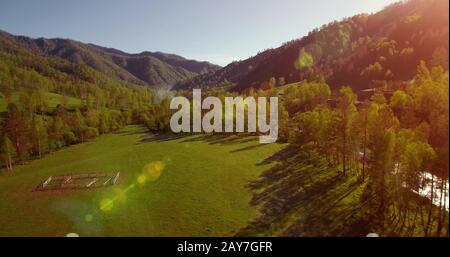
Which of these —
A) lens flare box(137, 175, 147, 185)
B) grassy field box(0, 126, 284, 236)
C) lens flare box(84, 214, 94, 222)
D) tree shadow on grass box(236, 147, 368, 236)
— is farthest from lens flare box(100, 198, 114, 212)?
tree shadow on grass box(236, 147, 368, 236)

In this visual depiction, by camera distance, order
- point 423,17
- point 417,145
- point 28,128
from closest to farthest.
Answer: point 417,145 < point 28,128 < point 423,17

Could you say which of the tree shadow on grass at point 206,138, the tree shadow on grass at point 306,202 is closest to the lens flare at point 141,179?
the tree shadow on grass at point 306,202

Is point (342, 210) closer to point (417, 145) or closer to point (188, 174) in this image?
point (417, 145)

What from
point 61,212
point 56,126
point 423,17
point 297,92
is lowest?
point 61,212

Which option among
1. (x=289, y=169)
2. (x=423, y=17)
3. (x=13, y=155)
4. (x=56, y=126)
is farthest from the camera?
(x=423, y=17)

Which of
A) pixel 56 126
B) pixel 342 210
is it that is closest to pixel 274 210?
pixel 342 210

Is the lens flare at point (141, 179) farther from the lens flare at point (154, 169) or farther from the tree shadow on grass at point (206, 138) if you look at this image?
the tree shadow on grass at point (206, 138)

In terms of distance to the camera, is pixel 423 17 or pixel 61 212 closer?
pixel 61 212

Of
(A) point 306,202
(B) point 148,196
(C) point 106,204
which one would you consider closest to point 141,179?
(B) point 148,196

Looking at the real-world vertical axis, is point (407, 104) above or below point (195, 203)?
above
